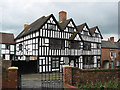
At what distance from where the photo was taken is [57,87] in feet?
27.7

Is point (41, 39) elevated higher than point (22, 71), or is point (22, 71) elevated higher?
point (41, 39)

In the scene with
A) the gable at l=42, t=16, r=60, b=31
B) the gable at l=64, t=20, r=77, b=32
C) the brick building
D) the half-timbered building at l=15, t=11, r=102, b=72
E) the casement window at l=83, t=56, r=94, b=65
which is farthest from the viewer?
the brick building

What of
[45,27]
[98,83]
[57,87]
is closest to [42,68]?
[45,27]

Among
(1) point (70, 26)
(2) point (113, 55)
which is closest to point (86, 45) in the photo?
A: (1) point (70, 26)

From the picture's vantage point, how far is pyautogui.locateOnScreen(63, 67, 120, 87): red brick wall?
332 inches

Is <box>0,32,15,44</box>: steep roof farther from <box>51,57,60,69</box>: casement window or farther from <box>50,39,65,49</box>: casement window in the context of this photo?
<box>51,57,60,69</box>: casement window

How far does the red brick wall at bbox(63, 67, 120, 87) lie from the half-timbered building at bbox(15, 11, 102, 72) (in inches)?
305

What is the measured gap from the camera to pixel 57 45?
1719 cm

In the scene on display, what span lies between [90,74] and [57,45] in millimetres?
8828

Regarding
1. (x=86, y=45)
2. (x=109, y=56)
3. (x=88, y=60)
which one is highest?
(x=86, y=45)

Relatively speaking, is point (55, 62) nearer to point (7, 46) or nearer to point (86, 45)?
point (86, 45)

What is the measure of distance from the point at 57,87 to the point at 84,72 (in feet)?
8.43

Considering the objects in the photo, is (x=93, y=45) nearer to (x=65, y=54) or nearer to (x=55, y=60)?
(x=65, y=54)

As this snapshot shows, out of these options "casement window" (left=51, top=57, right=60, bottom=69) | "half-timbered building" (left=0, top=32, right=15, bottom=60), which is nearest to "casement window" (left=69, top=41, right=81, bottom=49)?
"casement window" (left=51, top=57, right=60, bottom=69)
